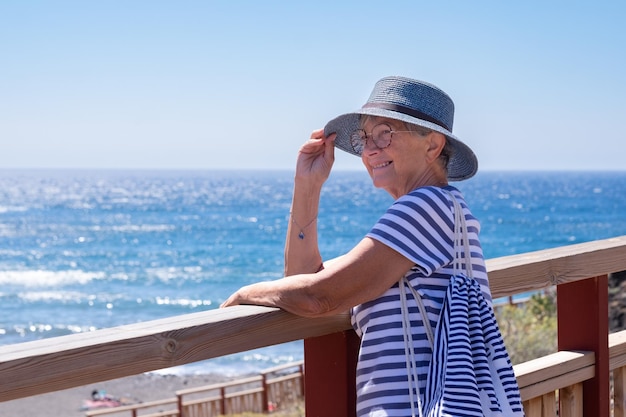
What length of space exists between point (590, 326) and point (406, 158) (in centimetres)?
91

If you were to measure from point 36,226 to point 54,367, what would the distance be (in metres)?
76.6

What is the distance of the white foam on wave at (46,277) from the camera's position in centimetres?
4309

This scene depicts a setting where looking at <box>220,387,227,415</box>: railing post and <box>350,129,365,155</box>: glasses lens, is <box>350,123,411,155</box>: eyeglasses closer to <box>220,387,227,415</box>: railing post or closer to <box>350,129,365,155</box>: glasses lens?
A: <box>350,129,365,155</box>: glasses lens

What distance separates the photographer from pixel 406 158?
2.03 meters

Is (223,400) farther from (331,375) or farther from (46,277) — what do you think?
(46,277)

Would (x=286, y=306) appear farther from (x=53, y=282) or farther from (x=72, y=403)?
(x=53, y=282)

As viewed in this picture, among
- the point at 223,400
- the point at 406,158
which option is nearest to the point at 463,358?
the point at 406,158

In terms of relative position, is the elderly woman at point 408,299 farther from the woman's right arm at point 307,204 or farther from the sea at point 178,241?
the sea at point 178,241

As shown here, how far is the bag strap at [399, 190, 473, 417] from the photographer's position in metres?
1.76

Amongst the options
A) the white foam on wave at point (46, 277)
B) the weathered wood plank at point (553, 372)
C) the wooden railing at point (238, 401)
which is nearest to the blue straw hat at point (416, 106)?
the weathered wood plank at point (553, 372)

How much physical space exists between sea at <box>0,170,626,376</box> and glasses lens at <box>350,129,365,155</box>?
2208 cm

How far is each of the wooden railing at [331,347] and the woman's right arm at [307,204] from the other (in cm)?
32

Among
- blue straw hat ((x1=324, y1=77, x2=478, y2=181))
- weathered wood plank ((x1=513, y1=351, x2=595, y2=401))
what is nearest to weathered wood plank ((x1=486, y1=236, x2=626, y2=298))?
weathered wood plank ((x1=513, y1=351, x2=595, y2=401))

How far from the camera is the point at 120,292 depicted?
130ft
